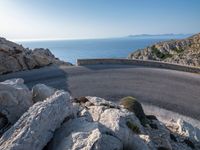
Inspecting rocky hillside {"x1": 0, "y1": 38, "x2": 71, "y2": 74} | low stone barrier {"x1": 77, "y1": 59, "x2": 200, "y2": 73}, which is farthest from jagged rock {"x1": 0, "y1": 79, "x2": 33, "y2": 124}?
rocky hillside {"x1": 0, "y1": 38, "x2": 71, "y2": 74}

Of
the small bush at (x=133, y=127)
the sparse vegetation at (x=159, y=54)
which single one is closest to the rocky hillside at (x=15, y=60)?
the small bush at (x=133, y=127)

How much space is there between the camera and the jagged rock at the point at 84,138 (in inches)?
319

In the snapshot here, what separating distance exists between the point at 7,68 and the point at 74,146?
26.2 m

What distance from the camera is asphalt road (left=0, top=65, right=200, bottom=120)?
21234mm

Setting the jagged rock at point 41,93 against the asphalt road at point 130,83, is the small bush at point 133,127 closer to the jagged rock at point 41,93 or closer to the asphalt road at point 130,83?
the jagged rock at point 41,93

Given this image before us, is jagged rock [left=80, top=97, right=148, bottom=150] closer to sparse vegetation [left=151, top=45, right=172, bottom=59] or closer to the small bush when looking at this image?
the small bush

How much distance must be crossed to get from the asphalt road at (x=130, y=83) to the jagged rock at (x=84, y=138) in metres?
11.4

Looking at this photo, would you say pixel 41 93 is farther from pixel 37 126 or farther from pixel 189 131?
pixel 189 131

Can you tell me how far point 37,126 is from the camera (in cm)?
862

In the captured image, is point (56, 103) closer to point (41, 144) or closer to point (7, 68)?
point (41, 144)

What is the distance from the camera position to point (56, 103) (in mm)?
9867

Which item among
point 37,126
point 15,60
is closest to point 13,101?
point 37,126

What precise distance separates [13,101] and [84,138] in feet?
12.2

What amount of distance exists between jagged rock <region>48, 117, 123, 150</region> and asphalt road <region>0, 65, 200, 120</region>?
11.4 m
